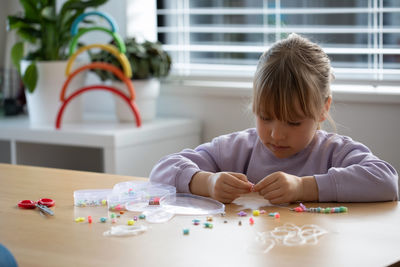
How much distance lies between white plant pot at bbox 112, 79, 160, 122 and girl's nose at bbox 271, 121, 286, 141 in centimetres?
130

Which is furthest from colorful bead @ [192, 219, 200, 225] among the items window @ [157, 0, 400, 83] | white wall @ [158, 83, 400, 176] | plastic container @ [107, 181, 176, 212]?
window @ [157, 0, 400, 83]

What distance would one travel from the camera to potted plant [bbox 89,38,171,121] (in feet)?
8.63

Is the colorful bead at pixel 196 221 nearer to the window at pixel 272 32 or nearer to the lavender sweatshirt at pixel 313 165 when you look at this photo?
the lavender sweatshirt at pixel 313 165

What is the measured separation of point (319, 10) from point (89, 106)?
Result: 114 centimetres

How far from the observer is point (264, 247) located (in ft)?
3.26

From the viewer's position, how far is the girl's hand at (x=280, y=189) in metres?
1.25

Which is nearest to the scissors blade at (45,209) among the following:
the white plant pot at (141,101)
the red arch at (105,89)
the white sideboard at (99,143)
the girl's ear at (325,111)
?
the girl's ear at (325,111)

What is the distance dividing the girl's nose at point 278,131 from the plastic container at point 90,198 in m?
0.37

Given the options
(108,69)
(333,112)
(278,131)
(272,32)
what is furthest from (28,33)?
(278,131)

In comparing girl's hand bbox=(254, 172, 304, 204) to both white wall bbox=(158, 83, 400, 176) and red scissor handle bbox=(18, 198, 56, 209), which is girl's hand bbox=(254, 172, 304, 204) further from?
white wall bbox=(158, 83, 400, 176)

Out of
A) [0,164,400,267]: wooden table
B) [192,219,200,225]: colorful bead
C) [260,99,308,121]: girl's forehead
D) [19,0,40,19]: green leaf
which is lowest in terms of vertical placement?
[0,164,400,267]: wooden table

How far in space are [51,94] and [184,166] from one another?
139cm

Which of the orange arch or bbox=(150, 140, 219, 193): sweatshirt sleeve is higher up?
the orange arch

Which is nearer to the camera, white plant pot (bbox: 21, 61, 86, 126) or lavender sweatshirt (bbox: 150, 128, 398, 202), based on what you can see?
lavender sweatshirt (bbox: 150, 128, 398, 202)
